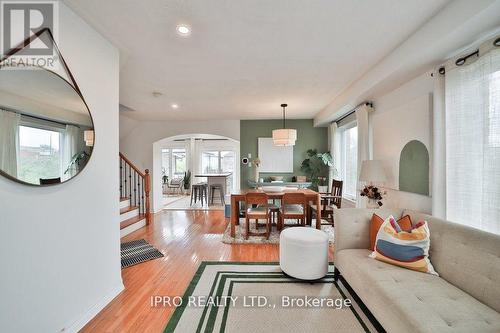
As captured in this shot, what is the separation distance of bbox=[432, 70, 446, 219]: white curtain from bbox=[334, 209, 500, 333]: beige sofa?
35cm

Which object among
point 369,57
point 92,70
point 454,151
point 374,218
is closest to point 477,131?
point 454,151

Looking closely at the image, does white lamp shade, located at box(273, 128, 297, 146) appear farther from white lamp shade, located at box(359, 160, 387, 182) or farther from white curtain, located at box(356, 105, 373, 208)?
white lamp shade, located at box(359, 160, 387, 182)

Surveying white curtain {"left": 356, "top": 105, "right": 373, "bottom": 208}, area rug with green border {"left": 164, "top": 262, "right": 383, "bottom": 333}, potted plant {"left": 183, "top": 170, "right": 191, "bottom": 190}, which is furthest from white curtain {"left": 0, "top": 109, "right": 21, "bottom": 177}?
potted plant {"left": 183, "top": 170, "right": 191, "bottom": 190}

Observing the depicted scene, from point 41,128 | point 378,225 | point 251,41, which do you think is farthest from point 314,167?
point 41,128

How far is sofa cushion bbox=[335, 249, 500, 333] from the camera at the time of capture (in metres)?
1.11

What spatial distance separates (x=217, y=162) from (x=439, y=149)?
726cm

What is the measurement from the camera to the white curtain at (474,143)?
5.36 feet

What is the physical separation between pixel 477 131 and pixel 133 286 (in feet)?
12.1

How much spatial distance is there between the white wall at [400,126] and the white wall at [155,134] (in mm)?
3527

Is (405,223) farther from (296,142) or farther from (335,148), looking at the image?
(296,142)

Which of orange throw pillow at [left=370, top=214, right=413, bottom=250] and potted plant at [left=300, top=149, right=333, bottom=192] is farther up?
potted plant at [left=300, top=149, right=333, bottom=192]

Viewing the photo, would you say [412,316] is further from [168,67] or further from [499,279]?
[168,67]

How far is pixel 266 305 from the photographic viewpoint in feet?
6.15

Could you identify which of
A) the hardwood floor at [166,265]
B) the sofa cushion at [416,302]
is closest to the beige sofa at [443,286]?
the sofa cushion at [416,302]
